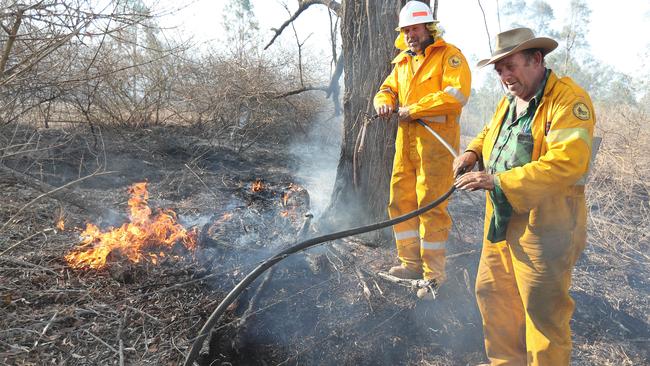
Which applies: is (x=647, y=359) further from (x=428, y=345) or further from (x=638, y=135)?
(x=638, y=135)

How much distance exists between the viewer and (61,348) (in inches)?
96.3

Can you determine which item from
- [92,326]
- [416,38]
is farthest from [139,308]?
[416,38]

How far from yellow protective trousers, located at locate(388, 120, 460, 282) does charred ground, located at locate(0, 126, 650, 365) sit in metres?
0.34

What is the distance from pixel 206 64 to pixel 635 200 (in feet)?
32.3

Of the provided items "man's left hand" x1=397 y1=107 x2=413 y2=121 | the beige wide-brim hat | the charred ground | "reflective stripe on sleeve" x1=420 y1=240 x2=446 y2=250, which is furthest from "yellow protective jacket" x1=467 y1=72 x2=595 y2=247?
the charred ground

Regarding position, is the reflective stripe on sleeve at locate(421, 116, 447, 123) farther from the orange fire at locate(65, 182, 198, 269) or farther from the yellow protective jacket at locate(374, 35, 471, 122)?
the orange fire at locate(65, 182, 198, 269)

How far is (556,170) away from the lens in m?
1.84

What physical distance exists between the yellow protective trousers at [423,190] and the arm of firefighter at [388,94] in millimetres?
264

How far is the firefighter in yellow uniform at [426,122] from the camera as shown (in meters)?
3.09

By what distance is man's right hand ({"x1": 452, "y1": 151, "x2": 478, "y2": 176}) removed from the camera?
8.49 ft

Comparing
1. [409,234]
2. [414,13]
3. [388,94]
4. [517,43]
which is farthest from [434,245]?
[414,13]

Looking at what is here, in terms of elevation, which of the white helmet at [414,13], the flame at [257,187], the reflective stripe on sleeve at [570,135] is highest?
the white helmet at [414,13]

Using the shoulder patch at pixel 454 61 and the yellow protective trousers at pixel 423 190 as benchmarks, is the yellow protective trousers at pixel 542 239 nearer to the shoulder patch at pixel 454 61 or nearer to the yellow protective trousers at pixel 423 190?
the yellow protective trousers at pixel 423 190

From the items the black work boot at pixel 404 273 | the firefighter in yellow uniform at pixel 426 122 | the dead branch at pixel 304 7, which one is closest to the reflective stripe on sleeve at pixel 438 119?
the firefighter in yellow uniform at pixel 426 122
